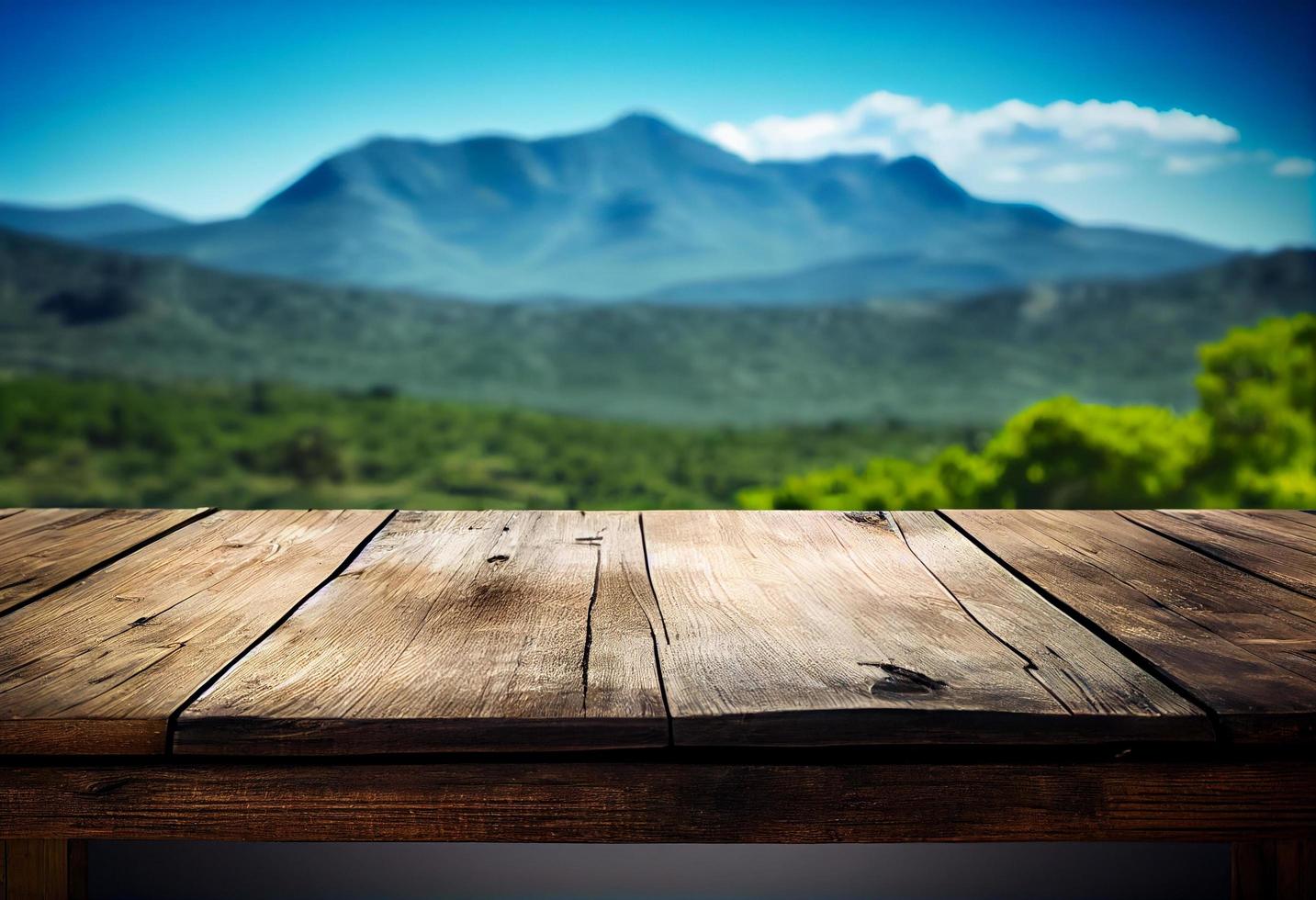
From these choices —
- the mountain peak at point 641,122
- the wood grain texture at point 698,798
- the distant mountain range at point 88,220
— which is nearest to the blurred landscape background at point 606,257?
the distant mountain range at point 88,220

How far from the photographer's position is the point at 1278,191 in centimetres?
562

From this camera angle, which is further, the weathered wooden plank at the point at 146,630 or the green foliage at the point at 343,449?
the green foliage at the point at 343,449

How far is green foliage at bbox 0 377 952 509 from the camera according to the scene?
598 cm

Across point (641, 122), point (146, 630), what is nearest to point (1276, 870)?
point (146, 630)

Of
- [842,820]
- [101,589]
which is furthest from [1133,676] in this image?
[101,589]

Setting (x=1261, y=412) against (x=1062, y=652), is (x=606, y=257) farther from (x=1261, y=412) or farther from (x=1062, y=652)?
(x=1062, y=652)

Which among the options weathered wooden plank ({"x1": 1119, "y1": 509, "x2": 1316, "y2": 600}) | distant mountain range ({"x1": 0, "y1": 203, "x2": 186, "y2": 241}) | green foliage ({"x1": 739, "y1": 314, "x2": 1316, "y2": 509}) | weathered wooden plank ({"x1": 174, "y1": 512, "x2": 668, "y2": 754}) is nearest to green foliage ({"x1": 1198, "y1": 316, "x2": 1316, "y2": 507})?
green foliage ({"x1": 739, "y1": 314, "x2": 1316, "y2": 509})

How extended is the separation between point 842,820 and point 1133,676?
0.75 feet

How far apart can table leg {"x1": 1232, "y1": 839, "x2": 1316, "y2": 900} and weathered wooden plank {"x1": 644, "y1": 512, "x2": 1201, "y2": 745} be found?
35 cm

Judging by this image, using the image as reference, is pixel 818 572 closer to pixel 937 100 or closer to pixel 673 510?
pixel 673 510

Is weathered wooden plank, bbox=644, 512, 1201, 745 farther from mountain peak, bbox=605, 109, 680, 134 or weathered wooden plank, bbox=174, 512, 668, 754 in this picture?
mountain peak, bbox=605, 109, 680, 134

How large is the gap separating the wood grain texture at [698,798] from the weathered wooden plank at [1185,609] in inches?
1.6

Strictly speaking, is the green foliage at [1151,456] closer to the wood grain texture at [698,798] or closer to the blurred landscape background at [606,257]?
the blurred landscape background at [606,257]

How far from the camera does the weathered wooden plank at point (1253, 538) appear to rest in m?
1.00
